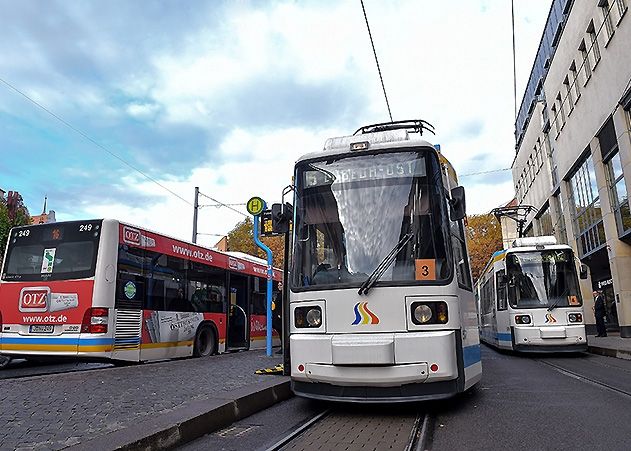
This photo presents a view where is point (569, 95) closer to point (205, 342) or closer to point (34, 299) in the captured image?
point (205, 342)

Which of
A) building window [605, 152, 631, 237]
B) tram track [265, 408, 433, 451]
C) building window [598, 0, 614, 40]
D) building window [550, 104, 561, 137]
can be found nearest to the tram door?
tram track [265, 408, 433, 451]

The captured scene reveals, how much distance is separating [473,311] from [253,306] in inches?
398

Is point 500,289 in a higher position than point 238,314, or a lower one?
higher

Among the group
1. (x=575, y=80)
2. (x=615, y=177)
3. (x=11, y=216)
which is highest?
(x=575, y=80)

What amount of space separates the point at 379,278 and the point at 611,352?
11192mm

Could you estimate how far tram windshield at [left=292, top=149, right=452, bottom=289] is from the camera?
18.5ft

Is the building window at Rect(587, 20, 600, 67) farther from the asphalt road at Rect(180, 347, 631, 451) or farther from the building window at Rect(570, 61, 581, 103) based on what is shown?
the asphalt road at Rect(180, 347, 631, 451)

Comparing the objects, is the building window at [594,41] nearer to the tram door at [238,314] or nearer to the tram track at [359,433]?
the tram door at [238,314]

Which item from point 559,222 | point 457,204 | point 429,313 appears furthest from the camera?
point 559,222

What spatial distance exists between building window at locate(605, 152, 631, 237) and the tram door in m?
13.8

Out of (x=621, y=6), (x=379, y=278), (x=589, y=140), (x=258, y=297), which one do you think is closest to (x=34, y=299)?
(x=379, y=278)

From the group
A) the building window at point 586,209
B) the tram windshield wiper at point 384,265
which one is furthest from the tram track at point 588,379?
the building window at point 586,209

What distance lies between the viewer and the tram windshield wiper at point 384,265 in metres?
5.55

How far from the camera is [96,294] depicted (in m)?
9.49
